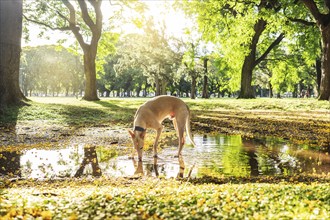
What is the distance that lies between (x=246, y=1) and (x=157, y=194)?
29.2 metres

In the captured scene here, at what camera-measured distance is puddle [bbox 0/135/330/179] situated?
333 inches

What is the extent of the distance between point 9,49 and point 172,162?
51.0ft

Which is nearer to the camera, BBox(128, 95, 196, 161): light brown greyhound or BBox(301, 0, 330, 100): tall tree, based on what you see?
BBox(128, 95, 196, 161): light brown greyhound

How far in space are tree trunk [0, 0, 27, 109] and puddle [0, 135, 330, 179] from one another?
1095 cm

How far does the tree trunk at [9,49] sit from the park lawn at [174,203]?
1583 centimetres

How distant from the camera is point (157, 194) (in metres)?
5.88

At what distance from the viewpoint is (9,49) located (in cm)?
2041

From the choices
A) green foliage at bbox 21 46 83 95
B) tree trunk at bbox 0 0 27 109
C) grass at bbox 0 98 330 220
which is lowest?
grass at bbox 0 98 330 220

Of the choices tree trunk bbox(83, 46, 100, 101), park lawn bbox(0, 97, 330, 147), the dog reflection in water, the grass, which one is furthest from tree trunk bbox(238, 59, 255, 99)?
the grass

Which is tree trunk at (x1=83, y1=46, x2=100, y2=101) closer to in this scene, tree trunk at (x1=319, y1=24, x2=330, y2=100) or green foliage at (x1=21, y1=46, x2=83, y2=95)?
tree trunk at (x1=319, y1=24, x2=330, y2=100)

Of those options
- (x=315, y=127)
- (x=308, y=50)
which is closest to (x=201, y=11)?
(x=308, y=50)

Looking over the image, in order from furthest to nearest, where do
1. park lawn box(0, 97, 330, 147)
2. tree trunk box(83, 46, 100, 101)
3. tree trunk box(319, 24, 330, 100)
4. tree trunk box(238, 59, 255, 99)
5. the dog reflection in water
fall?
tree trunk box(238, 59, 255, 99)
tree trunk box(83, 46, 100, 101)
tree trunk box(319, 24, 330, 100)
park lawn box(0, 97, 330, 147)
the dog reflection in water

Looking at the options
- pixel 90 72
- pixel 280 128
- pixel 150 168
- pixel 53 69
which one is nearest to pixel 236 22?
pixel 90 72

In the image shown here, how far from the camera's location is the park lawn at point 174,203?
4883mm
